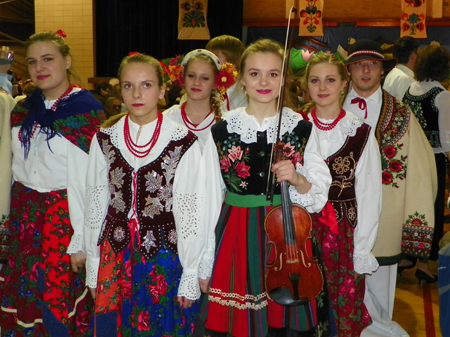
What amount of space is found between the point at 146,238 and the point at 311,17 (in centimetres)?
877

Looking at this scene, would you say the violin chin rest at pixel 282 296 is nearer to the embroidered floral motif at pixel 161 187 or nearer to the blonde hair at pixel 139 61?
the embroidered floral motif at pixel 161 187

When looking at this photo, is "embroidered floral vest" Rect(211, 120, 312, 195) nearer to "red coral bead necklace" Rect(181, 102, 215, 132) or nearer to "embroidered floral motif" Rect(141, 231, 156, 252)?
"embroidered floral motif" Rect(141, 231, 156, 252)

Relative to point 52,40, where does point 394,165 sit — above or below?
below

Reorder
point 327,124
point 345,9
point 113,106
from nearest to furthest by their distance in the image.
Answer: point 327,124 → point 113,106 → point 345,9

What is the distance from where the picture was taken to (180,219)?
2475 millimetres

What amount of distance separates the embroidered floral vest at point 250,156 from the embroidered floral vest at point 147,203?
0.58ft

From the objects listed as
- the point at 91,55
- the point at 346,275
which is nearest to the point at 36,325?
the point at 346,275

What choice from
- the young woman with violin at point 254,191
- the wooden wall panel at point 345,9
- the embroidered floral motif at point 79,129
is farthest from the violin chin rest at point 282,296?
the wooden wall panel at point 345,9

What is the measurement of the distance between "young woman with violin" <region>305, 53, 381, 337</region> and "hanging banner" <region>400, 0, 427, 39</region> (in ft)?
26.6

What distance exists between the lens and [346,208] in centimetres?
301

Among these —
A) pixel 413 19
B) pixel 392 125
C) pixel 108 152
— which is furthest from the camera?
pixel 413 19

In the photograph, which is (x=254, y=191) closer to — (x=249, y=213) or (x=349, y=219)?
(x=249, y=213)

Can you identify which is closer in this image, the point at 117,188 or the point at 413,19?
the point at 117,188

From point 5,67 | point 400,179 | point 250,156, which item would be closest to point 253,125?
point 250,156
